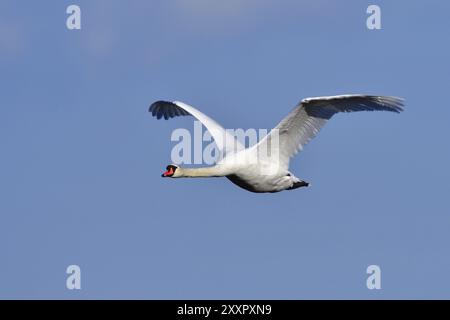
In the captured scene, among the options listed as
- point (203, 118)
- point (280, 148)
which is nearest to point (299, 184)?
point (280, 148)

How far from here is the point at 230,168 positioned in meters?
30.6

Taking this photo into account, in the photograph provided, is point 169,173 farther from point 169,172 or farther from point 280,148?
point 280,148

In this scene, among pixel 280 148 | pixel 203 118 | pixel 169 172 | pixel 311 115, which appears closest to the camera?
pixel 169 172

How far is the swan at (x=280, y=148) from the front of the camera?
99.2 ft

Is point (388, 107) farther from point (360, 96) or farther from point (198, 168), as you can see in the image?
point (198, 168)

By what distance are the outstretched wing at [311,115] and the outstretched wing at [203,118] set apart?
120 cm

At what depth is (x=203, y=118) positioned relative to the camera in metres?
33.6

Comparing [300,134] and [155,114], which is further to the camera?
[155,114]

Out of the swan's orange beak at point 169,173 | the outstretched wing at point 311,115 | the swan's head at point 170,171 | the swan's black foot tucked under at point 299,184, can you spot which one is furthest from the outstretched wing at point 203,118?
the swan's orange beak at point 169,173

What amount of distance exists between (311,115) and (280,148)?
4.22 ft

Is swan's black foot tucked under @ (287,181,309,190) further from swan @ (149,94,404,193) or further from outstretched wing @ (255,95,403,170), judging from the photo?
outstretched wing @ (255,95,403,170)

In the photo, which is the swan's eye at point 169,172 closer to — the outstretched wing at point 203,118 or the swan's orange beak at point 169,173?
the swan's orange beak at point 169,173

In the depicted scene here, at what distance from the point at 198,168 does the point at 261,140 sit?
178 cm
